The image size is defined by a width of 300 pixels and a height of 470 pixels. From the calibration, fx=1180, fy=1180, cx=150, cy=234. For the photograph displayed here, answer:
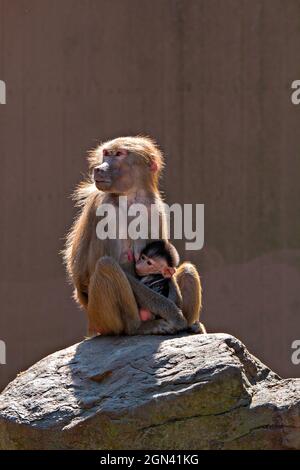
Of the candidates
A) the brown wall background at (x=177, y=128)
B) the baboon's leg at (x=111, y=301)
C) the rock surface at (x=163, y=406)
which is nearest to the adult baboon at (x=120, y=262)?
the baboon's leg at (x=111, y=301)

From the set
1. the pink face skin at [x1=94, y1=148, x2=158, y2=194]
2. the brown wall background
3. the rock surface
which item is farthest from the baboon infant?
the brown wall background

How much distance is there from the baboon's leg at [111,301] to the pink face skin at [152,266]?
9.5 inches

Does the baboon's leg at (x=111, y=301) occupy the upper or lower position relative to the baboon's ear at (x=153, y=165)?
lower

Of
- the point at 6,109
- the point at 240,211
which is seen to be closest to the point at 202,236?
the point at 240,211

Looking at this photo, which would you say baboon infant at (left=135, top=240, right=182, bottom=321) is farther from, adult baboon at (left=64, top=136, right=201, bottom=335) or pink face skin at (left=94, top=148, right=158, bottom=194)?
pink face skin at (left=94, top=148, right=158, bottom=194)

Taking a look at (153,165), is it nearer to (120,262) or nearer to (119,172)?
(119,172)

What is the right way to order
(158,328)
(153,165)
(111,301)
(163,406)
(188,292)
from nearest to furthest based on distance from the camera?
(163,406), (111,301), (158,328), (188,292), (153,165)

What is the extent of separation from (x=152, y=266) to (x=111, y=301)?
14.0 inches

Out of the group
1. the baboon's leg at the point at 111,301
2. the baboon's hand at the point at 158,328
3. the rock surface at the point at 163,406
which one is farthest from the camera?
the baboon's hand at the point at 158,328

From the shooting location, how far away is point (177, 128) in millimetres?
9141

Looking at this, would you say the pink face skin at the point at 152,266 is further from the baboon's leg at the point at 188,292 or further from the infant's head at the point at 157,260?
the baboon's leg at the point at 188,292

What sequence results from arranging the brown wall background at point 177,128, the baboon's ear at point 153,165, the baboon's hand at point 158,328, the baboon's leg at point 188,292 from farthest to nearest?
the brown wall background at point 177,128, the baboon's ear at point 153,165, the baboon's leg at point 188,292, the baboon's hand at point 158,328

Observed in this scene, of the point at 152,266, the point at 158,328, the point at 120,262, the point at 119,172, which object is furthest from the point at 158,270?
the point at 119,172

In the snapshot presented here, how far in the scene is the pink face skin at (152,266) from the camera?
21.0 feet
